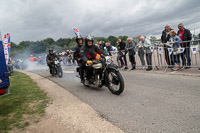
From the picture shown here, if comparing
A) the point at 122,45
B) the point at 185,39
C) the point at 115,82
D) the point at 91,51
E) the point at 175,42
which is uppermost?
the point at 122,45

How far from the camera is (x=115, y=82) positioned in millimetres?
4723

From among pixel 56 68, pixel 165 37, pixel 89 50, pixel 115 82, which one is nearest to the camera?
pixel 115 82

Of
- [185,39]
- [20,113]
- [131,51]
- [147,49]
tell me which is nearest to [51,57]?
[131,51]

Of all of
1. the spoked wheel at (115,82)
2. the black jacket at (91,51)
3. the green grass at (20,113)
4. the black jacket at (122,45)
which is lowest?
the green grass at (20,113)

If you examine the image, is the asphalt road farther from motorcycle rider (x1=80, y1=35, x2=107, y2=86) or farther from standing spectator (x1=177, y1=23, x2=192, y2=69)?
standing spectator (x1=177, y1=23, x2=192, y2=69)

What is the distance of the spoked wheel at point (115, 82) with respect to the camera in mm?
4449

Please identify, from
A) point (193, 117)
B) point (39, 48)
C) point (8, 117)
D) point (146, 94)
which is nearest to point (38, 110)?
point (8, 117)

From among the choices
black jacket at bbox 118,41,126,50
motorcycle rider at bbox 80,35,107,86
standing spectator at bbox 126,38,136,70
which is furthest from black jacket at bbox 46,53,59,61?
motorcycle rider at bbox 80,35,107,86

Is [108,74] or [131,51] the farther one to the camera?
[131,51]

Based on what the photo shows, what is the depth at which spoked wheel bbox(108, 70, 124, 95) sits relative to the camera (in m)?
4.45

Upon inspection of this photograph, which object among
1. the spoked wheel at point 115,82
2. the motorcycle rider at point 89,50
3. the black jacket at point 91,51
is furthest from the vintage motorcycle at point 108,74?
the black jacket at point 91,51

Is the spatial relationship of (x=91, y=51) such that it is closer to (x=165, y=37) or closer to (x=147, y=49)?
(x=147, y=49)

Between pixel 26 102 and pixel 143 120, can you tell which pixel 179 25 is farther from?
pixel 26 102

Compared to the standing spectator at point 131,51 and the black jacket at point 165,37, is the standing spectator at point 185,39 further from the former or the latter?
the standing spectator at point 131,51
